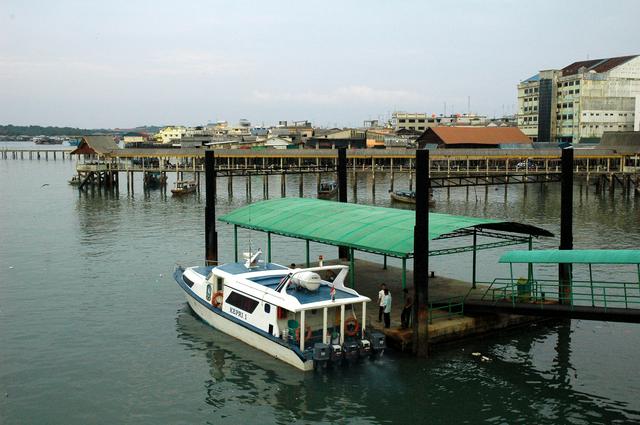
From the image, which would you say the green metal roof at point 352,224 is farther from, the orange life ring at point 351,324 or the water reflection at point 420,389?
the water reflection at point 420,389

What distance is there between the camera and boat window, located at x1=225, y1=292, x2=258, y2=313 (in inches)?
977

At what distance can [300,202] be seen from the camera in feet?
114

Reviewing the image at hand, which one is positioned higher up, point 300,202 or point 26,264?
point 300,202

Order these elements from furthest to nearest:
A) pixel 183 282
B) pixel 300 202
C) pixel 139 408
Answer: pixel 300 202 → pixel 183 282 → pixel 139 408

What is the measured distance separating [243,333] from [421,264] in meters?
7.41

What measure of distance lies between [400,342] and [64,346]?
42.8 ft

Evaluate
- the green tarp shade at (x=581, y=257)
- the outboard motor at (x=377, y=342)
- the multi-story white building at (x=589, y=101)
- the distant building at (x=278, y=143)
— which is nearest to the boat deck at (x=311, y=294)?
the outboard motor at (x=377, y=342)

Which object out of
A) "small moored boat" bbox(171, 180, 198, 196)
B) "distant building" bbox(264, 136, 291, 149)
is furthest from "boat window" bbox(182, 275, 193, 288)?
"distant building" bbox(264, 136, 291, 149)

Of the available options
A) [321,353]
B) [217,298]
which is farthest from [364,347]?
[217,298]

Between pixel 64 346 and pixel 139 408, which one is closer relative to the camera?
pixel 139 408

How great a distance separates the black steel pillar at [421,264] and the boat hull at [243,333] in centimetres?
409

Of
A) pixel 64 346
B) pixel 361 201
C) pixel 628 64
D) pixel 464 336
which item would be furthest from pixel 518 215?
pixel 628 64

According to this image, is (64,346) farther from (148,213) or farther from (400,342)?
(148,213)

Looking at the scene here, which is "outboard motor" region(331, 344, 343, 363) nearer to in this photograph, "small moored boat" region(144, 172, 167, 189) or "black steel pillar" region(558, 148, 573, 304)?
"black steel pillar" region(558, 148, 573, 304)
